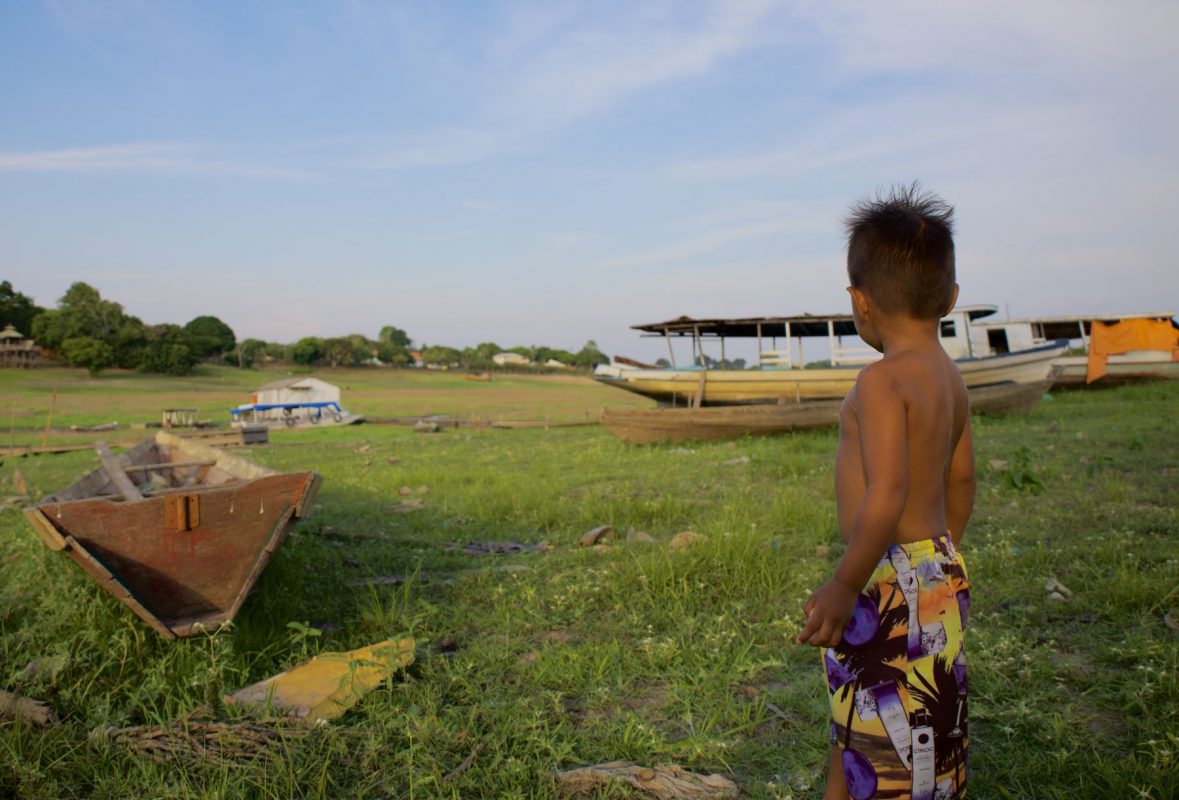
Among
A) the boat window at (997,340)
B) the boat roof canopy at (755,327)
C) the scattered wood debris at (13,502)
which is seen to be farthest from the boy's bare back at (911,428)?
the boat window at (997,340)

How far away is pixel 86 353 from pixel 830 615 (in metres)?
57.9

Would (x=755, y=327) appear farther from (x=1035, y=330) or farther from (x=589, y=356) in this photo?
(x=589, y=356)

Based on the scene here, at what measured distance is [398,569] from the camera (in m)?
5.30

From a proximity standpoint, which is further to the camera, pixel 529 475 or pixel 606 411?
pixel 606 411

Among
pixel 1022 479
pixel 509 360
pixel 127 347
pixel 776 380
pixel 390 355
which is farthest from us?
pixel 509 360

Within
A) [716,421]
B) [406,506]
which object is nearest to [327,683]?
[406,506]

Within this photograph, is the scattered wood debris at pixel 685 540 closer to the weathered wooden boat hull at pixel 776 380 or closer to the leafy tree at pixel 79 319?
the weathered wooden boat hull at pixel 776 380

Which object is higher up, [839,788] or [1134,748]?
[839,788]

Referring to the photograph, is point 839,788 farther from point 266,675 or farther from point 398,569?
point 398,569

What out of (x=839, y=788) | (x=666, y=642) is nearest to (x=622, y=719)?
(x=666, y=642)

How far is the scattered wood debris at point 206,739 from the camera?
106 inches

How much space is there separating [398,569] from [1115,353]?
2381 cm

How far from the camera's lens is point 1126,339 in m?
21.9

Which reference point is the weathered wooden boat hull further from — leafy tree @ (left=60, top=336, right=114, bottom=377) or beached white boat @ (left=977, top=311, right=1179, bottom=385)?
leafy tree @ (left=60, top=336, right=114, bottom=377)
